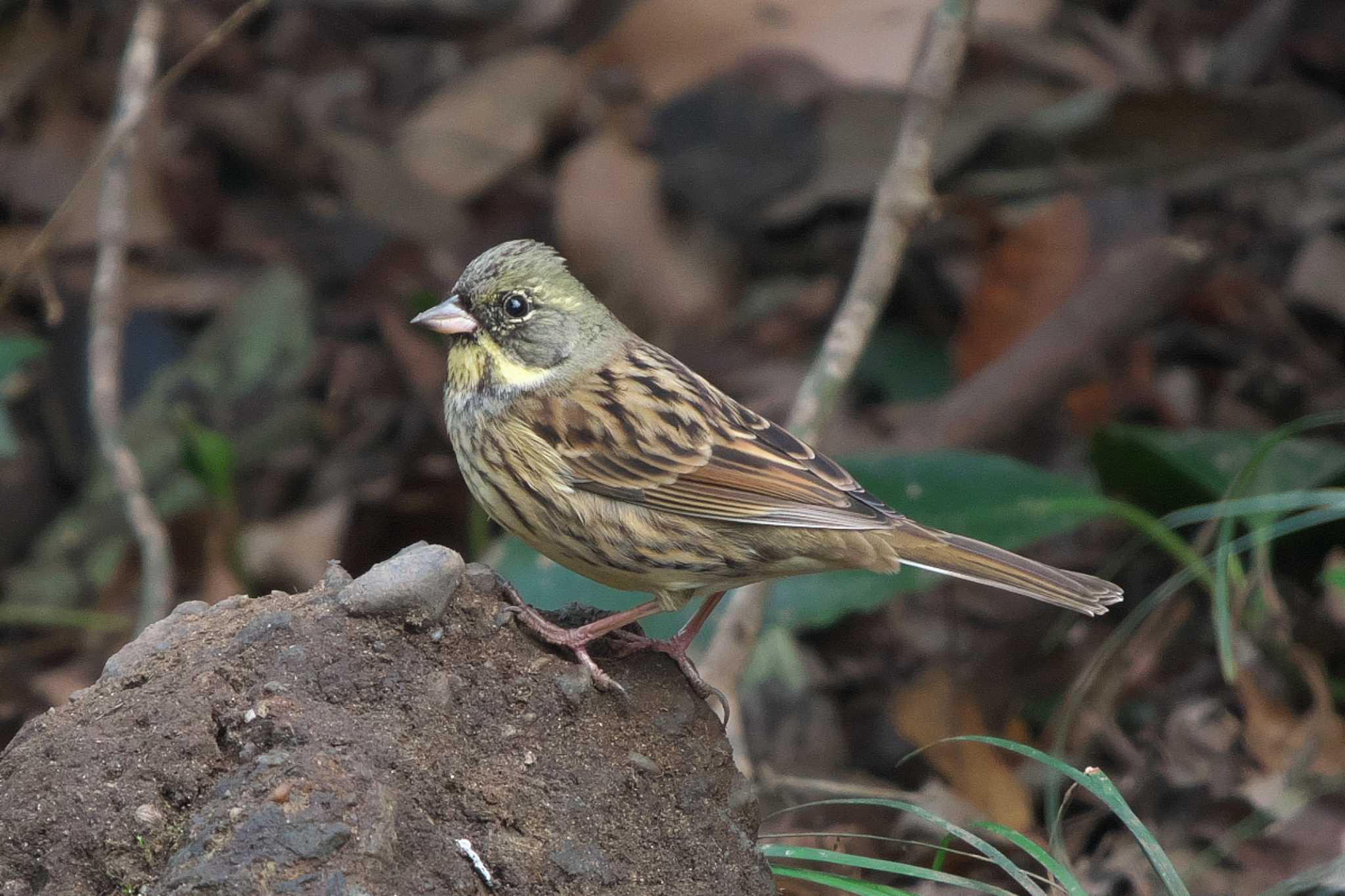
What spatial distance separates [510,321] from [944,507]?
67.4 inches

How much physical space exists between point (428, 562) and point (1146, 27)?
22.4ft

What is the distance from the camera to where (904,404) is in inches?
287

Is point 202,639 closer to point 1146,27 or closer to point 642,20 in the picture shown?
point 642,20

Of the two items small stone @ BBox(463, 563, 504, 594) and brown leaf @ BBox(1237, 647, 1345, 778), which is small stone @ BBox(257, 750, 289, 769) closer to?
small stone @ BBox(463, 563, 504, 594)

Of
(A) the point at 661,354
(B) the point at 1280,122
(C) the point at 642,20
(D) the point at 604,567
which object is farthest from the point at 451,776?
(C) the point at 642,20

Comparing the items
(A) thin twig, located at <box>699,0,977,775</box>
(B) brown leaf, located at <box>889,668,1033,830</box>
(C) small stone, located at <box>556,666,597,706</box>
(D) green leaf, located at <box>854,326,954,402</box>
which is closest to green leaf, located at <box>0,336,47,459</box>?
(A) thin twig, located at <box>699,0,977,775</box>

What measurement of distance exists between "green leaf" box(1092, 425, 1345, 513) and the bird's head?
2.16 m

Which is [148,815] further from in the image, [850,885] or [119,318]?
[119,318]

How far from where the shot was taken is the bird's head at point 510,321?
4.10 meters

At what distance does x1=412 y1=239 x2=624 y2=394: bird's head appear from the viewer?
13.4 ft

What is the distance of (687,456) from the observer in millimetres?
3988

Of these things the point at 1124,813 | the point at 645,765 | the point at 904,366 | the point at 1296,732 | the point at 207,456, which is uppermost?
the point at 645,765

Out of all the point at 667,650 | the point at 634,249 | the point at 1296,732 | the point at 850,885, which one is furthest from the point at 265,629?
the point at 634,249

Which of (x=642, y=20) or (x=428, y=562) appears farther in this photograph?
(x=642, y=20)
